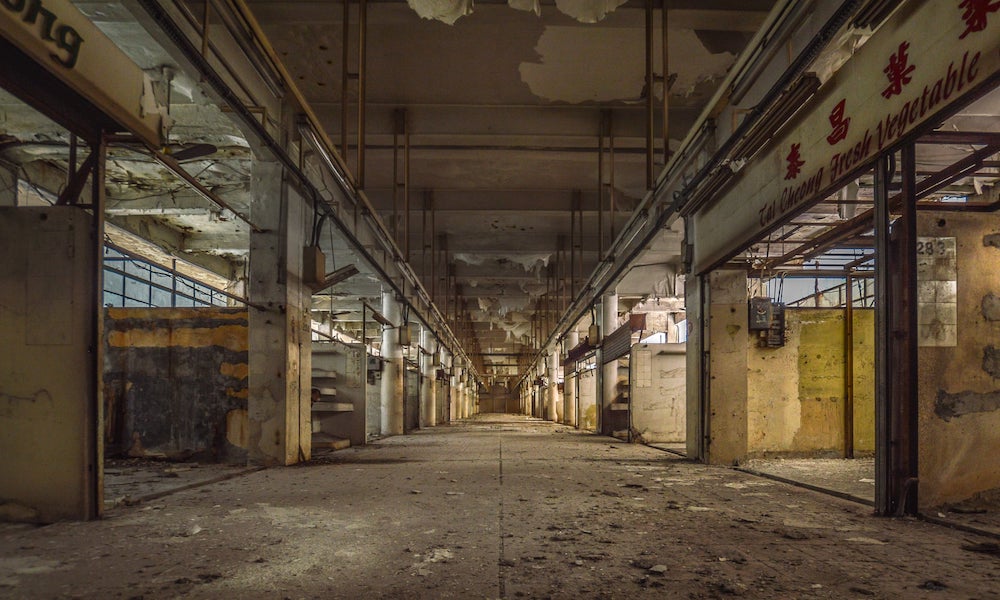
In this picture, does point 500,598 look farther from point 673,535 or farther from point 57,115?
point 57,115

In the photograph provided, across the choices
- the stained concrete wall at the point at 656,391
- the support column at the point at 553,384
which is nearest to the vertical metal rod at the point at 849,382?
the stained concrete wall at the point at 656,391

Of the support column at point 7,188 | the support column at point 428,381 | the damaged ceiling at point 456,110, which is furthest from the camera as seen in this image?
the support column at point 428,381

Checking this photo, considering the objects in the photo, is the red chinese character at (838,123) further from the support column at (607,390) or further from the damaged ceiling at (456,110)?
the support column at (607,390)

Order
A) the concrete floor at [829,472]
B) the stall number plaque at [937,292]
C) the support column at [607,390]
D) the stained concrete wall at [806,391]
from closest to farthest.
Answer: the stall number plaque at [937,292], the concrete floor at [829,472], the stained concrete wall at [806,391], the support column at [607,390]

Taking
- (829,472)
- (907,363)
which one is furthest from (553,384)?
(907,363)

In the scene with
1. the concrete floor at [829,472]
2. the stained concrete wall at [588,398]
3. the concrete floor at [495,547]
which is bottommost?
the stained concrete wall at [588,398]

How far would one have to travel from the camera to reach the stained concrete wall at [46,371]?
3.71 metres

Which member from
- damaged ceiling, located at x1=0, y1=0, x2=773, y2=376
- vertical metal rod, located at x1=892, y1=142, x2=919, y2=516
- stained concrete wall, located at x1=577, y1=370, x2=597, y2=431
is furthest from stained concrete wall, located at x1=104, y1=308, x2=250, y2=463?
stained concrete wall, located at x1=577, y1=370, x2=597, y2=431

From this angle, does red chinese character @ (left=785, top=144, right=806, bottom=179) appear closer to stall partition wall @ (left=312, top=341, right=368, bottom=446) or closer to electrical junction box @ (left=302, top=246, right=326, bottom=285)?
electrical junction box @ (left=302, top=246, right=326, bottom=285)

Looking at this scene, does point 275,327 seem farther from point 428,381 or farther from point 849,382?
point 428,381

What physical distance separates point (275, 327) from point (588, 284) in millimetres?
8386

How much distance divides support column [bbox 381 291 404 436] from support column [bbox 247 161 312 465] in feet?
24.0

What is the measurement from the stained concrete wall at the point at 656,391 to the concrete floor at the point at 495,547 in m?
6.34

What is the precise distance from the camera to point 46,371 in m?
3.73
